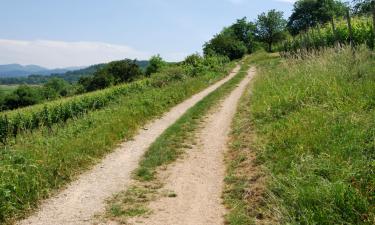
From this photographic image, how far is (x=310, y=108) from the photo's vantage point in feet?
29.5

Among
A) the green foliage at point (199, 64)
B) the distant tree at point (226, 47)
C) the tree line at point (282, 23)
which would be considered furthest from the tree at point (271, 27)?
the green foliage at point (199, 64)

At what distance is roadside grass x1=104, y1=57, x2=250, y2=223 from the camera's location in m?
6.87

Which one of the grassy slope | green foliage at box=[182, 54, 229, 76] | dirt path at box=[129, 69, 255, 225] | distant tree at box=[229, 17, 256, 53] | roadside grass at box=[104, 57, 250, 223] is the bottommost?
dirt path at box=[129, 69, 255, 225]

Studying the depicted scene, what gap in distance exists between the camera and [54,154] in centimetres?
916

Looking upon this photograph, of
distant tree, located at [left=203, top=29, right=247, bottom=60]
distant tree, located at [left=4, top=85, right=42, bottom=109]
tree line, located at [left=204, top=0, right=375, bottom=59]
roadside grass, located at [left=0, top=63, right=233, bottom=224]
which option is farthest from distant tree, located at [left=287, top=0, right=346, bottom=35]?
roadside grass, located at [left=0, top=63, right=233, bottom=224]

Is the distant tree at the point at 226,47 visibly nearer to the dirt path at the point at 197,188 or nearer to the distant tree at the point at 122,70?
the distant tree at the point at 122,70

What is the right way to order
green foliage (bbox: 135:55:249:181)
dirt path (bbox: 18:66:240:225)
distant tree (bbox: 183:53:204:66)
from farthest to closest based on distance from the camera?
distant tree (bbox: 183:53:204:66)
green foliage (bbox: 135:55:249:181)
dirt path (bbox: 18:66:240:225)

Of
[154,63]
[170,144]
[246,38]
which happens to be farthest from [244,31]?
[170,144]

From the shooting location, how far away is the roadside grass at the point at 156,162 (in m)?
6.87

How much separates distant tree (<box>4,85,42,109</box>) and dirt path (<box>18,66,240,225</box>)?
275ft

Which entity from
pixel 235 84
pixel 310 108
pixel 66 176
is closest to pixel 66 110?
pixel 235 84

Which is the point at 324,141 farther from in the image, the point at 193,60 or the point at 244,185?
the point at 193,60

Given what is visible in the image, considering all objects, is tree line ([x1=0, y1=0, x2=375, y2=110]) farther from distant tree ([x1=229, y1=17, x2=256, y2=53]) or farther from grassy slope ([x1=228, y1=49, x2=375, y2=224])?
grassy slope ([x1=228, y1=49, x2=375, y2=224])

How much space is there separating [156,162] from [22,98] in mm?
87487
